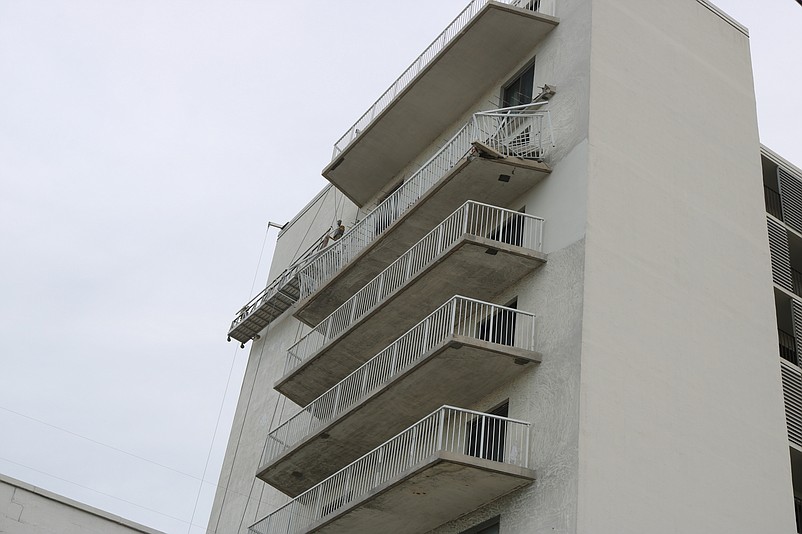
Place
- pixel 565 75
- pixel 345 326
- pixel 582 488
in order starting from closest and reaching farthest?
pixel 582 488 → pixel 565 75 → pixel 345 326

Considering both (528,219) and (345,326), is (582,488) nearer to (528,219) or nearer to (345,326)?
(528,219)

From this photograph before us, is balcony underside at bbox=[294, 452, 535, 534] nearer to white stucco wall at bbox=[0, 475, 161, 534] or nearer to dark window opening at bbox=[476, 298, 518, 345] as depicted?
dark window opening at bbox=[476, 298, 518, 345]

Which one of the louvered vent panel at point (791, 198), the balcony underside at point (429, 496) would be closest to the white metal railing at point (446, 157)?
the balcony underside at point (429, 496)

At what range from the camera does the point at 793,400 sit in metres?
26.8

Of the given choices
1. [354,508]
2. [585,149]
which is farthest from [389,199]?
[354,508]

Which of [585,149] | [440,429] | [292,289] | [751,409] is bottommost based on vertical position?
[440,429]

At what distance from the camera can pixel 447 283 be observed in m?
26.7

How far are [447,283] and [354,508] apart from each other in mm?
5969

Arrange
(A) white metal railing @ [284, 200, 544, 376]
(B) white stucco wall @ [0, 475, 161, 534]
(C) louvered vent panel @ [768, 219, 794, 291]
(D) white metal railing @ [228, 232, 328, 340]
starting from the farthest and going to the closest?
1. (D) white metal railing @ [228, 232, 328, 340]
2. (C) louvered vent panel @ [768, 219, 794, 291]
3. (B) white stucco wall @ [0, 475, 161, 534]
4. (A) white metal railing @ [284, 200, 544, 376]

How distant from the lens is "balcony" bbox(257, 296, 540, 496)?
2417cm

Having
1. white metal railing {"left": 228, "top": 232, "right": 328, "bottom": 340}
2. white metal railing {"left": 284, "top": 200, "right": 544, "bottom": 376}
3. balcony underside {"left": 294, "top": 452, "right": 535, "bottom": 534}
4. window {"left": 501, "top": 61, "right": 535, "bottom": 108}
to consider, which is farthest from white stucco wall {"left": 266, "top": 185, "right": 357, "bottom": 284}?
balcony underside {"left": 294, "top": 452, "right": 535, "bottom": 534}

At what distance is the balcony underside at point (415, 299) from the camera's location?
83.3 feet

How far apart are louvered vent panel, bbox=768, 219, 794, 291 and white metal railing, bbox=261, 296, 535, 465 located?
8.32 m

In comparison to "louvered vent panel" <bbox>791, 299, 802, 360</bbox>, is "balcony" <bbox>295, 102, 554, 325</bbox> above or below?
above
